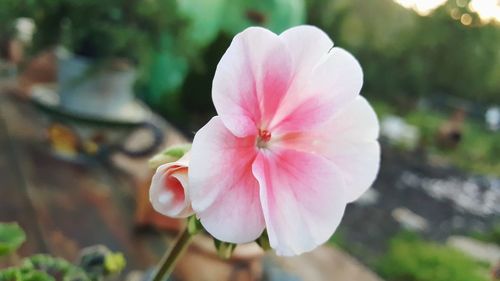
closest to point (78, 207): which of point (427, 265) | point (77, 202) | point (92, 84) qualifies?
point (77, 202)

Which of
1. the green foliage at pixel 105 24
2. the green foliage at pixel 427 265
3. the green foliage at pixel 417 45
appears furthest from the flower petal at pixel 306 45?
the green foliage at pixel 417 45

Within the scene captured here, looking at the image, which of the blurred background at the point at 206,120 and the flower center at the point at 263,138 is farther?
the blurred background at the point at 206,120

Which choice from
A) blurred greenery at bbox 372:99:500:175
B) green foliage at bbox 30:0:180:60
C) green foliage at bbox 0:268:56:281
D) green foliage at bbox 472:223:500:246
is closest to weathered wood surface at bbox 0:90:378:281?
green foliage at bbox 30:0:180:60

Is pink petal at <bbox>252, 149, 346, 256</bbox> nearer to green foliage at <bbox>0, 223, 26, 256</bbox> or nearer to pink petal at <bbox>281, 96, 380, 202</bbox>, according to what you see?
pink petal at <bbox>281, 96, 380, 202</bbox>

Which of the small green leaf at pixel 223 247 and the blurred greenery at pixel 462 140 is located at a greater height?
the small green leaf at pixel 223 247

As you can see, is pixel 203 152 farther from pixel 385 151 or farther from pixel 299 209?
pixel 385 151

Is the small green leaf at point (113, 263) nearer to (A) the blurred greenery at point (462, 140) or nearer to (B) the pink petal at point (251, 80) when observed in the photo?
(B) the pink petal at point (251, 80)
